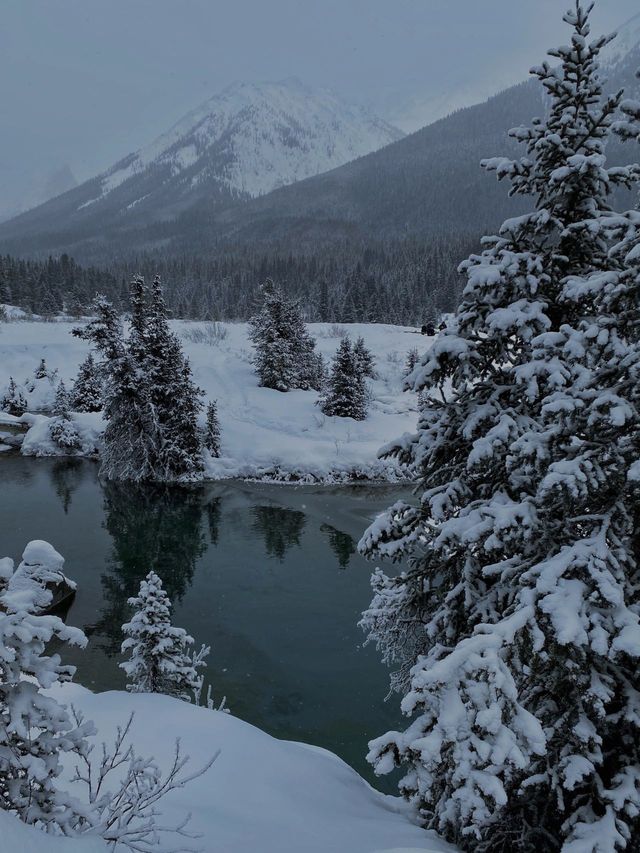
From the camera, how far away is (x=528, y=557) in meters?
5.63

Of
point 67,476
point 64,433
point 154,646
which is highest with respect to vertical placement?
point 64,433

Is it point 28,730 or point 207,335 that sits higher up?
point 207,335

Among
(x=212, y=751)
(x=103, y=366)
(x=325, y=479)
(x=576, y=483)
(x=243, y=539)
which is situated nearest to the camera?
(x=576, y=483)

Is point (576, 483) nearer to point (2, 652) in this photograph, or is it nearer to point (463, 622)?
point (463, 622)

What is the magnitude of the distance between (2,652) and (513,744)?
348 centimetres

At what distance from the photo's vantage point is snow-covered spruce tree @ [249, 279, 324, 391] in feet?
137

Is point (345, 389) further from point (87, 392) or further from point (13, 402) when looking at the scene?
point (13, 402)

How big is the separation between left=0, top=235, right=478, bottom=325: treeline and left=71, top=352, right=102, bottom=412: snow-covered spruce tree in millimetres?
42934

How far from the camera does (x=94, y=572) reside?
2080 centimetres

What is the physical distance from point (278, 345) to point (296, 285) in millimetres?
86423

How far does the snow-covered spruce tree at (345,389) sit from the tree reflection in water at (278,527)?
11661 millimetres

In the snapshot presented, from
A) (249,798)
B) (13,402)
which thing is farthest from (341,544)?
(13,402)

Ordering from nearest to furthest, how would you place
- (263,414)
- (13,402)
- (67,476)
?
(67,476) → (263,414) → (13,402)

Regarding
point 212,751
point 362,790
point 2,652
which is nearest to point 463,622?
point 362,790
